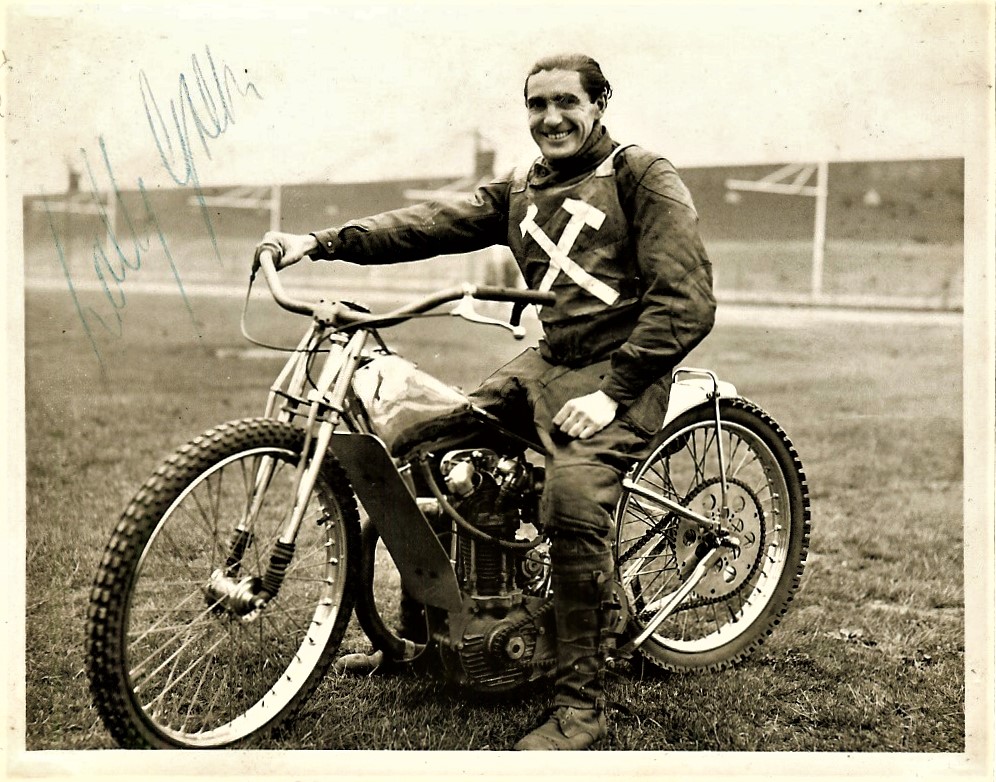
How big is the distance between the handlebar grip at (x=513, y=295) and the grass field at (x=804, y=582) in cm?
137

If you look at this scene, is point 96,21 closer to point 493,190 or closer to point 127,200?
point 127,200

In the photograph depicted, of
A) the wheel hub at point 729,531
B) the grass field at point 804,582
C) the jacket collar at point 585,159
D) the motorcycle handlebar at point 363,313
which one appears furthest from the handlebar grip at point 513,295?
the grass field at point 804,582

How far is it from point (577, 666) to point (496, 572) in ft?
1.31

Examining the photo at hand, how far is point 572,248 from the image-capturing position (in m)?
3.29

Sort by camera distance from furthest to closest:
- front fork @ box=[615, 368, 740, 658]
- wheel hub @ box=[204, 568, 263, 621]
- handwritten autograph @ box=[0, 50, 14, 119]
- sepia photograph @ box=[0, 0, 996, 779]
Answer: handwritten autograph @ box=[0, 50, 14, 119] → front fork @ box=[615, 368, 740, 658] → sepia photograph @ box=[0, 0, 996, 779] → wheel hub @ box=[204, 568, 263, 621]

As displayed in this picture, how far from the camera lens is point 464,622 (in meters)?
3.21

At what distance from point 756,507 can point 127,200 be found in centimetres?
322

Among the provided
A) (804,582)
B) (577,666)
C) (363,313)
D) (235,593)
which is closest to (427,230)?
(363,313)

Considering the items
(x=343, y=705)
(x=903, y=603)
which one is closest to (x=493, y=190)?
(x=343, y=705)

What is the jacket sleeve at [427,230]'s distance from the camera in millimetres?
3396

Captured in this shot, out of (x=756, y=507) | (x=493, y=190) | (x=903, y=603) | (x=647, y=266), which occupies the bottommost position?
(x=903, y=603)

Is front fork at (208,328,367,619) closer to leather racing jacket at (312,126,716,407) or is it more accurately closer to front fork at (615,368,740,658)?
leather racing jacket at (312,126,716,407)
